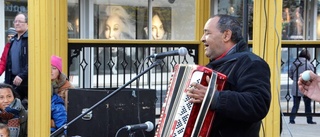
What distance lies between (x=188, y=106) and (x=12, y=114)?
8.27ft

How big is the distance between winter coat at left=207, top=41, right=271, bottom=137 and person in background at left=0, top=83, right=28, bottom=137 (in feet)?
8.27

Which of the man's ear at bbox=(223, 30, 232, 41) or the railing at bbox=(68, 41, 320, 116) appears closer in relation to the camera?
the man's ear at bbox=(223, 30, 232, 41)

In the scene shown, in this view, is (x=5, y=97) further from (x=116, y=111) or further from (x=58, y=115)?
(x=116, y=111)

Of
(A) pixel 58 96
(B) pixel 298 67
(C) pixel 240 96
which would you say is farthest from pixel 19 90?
(B) pixel 298 67

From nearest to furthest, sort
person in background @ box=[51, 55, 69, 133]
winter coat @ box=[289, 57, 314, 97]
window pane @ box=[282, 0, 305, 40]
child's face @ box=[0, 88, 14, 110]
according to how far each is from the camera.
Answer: child's face @ box=[0, 88, 14, 110] → person in background @ box=[51, 55, 69, 133] → winter coat @ box=[289, 57, 314, 97] → window pane @ box=[282, 0, 305, 40]

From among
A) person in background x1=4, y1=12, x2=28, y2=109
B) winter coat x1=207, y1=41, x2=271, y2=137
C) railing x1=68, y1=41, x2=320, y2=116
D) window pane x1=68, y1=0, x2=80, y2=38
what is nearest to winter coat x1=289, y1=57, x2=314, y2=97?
railing x1=68, y1=41, x2=320, y2=116

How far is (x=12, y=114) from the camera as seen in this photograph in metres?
5.32

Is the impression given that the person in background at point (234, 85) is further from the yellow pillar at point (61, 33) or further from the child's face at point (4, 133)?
the yellow pillar at point (61, 33)

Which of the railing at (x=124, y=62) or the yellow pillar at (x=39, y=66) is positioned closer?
the yellow pillar at (x=39, y=66)

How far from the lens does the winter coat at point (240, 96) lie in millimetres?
3242

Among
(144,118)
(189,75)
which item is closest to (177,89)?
(189,75)

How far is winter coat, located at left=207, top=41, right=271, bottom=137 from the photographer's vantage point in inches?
128

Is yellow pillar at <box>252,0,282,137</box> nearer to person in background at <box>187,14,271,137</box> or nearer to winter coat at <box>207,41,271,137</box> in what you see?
person in background at <box>187,14,271,137</box>

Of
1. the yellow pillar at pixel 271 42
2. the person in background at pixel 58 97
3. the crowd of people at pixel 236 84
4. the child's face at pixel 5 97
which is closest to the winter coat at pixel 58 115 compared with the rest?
the person in background at pixel 58 97
